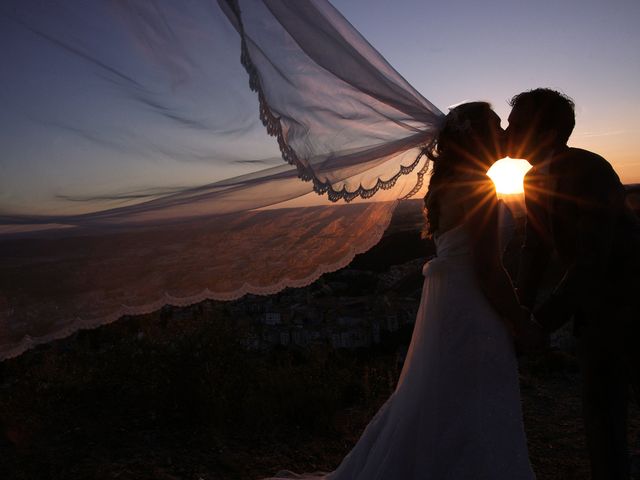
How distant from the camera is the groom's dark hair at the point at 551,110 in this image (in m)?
2.33

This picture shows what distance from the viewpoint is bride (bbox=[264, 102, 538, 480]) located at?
2203 mm

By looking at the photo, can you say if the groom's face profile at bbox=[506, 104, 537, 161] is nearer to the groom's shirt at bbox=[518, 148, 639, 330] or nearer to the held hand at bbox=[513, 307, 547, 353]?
the groom's shirt at bbox=[518, 148, 639, 330]

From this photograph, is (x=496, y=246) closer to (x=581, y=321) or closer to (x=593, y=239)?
(x=593, y=239)

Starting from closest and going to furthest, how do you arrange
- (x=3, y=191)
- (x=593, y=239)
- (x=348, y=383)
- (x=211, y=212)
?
(x=3, y=191) → (x=593, y=239) → (x=211, y=212) → (x=348, y=383)

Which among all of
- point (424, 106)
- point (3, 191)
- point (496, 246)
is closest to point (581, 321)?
point (496, 246)

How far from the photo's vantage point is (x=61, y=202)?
2.09 m

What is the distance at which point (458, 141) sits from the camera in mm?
2303

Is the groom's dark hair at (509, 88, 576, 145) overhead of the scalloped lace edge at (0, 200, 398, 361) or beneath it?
overhead

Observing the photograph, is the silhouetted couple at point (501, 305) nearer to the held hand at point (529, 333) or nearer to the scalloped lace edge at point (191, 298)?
the held hand at point (529, 333)

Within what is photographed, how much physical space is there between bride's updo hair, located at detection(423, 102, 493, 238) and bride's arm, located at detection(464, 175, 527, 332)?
12 centimetres

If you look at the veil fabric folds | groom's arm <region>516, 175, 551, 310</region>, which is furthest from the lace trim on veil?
groom's arm <region>516, 175, 551, 310</region>

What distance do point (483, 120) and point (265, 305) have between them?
10060 millimetres

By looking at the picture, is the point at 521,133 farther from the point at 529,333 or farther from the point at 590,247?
the point at 529,333

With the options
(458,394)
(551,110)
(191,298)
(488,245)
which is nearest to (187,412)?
(191,298)
